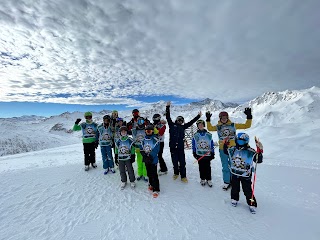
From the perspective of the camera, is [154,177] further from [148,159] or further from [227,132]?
[227,132]

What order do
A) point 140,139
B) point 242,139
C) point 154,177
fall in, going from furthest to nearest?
point 140,139 → point 154,177 → point 242,139

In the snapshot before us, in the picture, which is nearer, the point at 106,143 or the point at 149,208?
the point at 149,208

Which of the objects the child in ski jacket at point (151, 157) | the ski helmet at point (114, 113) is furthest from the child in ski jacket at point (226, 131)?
the ski helmet at point (114, 113)

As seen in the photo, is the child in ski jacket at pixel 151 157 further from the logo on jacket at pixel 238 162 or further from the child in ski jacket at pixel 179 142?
the logo on jacket at pixel 238 162

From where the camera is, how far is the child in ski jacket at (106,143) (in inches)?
288

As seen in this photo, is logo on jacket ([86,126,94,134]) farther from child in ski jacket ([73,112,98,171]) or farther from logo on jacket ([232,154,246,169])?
logo on jacket ([232,154,246,169])

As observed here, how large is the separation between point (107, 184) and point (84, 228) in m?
2.25

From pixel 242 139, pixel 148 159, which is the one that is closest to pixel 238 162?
pixel 242 139

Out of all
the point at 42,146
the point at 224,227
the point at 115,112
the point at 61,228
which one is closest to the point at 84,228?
the point at 61,228

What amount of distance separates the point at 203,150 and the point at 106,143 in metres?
3.80

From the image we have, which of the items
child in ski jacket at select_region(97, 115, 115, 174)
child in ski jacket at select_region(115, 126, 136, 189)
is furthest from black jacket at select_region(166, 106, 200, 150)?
child in ski jacket at select_region(97, 115, 115, 174)

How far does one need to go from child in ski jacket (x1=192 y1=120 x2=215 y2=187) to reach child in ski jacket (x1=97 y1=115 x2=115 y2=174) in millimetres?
3444

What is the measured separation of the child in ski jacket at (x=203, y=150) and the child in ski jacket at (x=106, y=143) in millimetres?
3444

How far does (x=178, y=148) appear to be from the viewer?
259 inches
